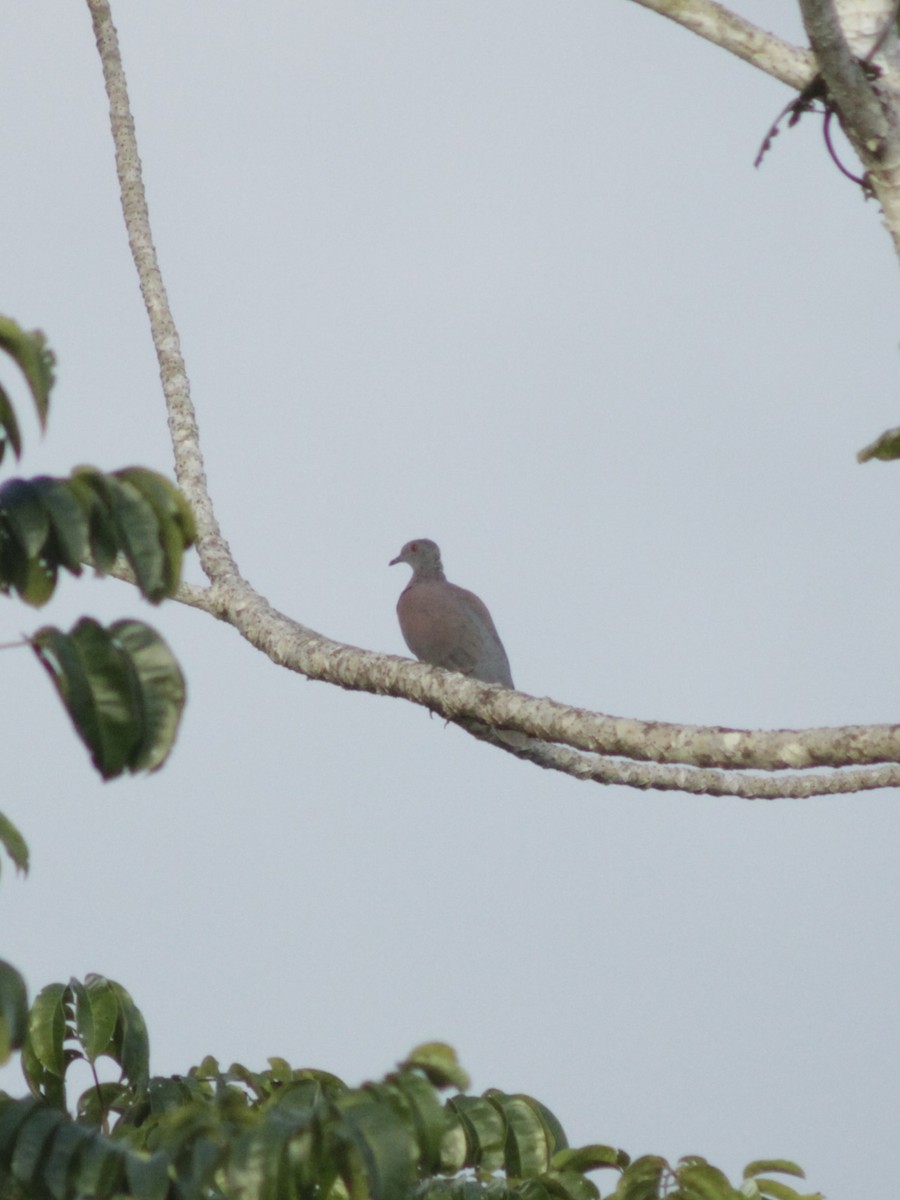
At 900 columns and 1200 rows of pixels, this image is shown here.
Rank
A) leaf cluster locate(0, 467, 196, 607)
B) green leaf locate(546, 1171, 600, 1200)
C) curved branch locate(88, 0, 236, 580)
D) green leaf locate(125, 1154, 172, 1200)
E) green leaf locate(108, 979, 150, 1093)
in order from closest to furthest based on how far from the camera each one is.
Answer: leaf cluster locate(0, 467, 196, 607) < green leaf locate(125, 1154, 172, 1200) < green leaf locate(546, 1171, 600, 1200) < green leaf locate(108, 979, 150, 1093) < curved branch locate(88, 0, 236, 580)

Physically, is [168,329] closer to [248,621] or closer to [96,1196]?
[248,621]

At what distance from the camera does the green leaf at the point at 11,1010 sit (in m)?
2.07

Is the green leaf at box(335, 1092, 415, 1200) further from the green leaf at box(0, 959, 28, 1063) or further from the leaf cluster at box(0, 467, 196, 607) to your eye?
the leaf cluster at box(0, 467, 196, 607)

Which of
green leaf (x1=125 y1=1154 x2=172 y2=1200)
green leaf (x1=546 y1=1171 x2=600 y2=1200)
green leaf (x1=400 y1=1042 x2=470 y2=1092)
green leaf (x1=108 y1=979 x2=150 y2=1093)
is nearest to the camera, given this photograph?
green leaf (x1=125 y1=1154 x2=172 y2=1200)

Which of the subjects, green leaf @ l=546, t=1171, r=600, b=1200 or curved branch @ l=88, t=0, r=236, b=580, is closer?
green leaf @ l=546, t=1171, r=600, b=1200

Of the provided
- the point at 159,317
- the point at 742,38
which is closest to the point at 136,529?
the point at 742,38

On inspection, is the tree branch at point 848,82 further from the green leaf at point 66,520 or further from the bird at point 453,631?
the bird at point 453,631

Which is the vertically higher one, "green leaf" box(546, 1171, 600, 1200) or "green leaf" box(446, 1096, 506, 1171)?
"green leaf" box(446, 1096, 506, 1171)

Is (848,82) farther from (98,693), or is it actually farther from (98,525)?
(98,693)

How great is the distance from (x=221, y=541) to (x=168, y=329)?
997 mm

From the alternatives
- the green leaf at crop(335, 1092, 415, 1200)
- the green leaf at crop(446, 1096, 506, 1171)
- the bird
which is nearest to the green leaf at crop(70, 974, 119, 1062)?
the green leaf at crop(446, 1096, 506, 1171)

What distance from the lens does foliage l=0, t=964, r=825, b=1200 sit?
2.17m

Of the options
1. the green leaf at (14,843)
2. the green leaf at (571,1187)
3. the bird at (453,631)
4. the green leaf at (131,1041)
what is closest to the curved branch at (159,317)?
the bird at (453,631)

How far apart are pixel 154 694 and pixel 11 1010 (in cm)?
48
